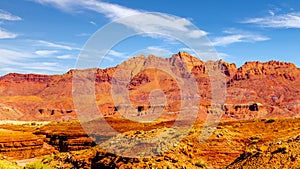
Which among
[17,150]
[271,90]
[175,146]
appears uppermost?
[271,90]

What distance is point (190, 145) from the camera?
72.9 feet

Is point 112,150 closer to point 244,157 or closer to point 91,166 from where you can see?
point 91,166

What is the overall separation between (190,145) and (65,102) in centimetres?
16567

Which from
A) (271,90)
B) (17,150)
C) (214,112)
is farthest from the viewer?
(271,90)

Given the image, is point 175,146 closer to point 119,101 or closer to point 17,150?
point 17,150

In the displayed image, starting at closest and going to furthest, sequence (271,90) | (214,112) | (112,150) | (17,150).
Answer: (112,150)
(17,150)
(214,112)
(271,90)

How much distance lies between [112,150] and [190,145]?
500cm

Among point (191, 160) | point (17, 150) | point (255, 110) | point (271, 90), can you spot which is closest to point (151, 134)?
point (191, 160)

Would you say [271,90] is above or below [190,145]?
above

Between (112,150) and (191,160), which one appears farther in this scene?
(112,150)

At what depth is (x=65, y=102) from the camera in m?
181

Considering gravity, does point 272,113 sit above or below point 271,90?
below

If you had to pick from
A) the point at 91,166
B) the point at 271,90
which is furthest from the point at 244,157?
the point at 271,90

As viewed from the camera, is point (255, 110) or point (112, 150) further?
point (255, 110)
